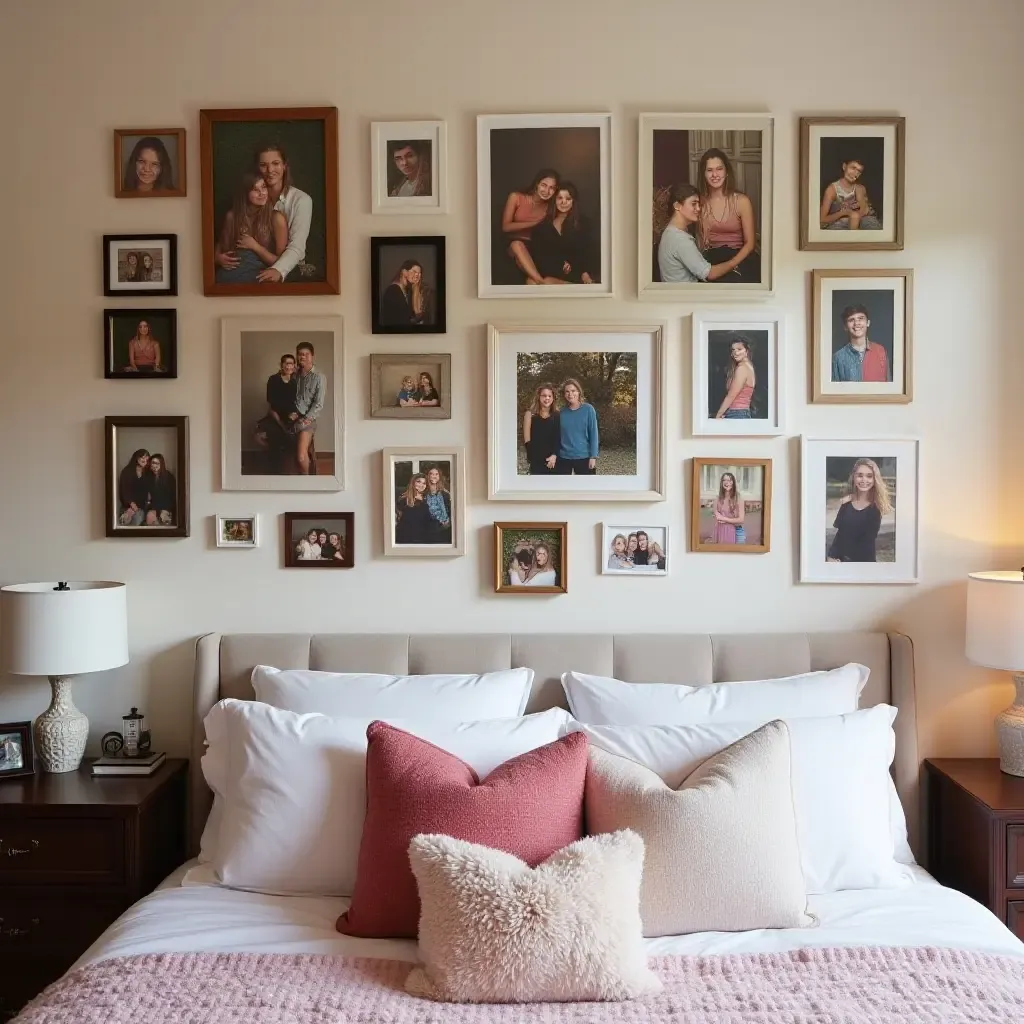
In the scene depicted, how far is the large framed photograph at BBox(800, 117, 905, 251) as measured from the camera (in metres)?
2.60

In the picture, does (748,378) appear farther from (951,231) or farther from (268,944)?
(268,944)

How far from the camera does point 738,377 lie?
2629mm

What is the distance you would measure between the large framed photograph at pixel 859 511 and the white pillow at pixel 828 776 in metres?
0.51

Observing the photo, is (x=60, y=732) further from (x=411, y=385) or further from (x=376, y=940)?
(x=411, y=385)

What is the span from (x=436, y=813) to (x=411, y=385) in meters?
1.23

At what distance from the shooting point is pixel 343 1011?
157 centimetres

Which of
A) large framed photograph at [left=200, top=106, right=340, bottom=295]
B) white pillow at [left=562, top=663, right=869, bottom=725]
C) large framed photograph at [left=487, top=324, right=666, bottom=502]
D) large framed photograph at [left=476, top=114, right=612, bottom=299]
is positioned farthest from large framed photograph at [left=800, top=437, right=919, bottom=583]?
large framed photograph at [left=200, top=106, right=340, bottom=295]

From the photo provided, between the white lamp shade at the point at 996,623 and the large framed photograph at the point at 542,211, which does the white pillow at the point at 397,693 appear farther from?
the white lamp shade at the point at 996,623

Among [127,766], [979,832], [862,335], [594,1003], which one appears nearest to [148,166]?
[127,766]

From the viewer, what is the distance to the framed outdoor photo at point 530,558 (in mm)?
2639

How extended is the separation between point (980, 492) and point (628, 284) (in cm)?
115

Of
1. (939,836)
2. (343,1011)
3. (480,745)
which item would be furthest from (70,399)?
(939,836)

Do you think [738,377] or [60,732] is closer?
[60,732]

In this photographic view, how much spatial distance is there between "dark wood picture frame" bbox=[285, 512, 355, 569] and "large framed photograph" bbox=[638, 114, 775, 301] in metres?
1.05
